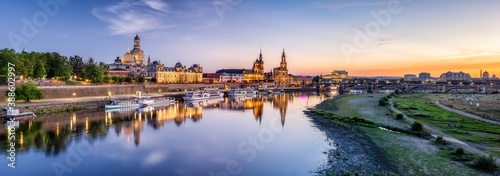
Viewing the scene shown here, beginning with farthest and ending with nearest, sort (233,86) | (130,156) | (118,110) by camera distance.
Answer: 1. (233,86)
2. (118,110)
3. (130,156)

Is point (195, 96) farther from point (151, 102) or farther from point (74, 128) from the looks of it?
point (74, 128)

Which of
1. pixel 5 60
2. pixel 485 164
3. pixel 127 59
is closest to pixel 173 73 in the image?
pixel 127 59

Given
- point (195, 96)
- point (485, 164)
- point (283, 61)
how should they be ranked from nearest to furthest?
point (485, 164)
point (195, 96)
point (283, 61)

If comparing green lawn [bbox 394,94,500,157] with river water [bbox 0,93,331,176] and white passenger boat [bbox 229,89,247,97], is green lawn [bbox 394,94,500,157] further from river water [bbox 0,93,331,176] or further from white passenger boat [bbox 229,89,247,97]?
white passenger boat [bbox 229,89,247,97]

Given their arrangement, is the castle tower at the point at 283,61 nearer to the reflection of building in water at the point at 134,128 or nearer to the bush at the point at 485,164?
the reflection of building in water at the point at 134,128

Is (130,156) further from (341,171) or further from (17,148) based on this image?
(341,171)

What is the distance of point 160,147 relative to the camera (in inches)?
989

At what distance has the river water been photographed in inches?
757

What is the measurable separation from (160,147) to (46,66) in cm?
4831

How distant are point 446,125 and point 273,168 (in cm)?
2111

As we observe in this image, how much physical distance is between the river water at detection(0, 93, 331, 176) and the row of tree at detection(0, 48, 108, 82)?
66.9 feet

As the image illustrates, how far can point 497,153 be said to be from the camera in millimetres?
19625

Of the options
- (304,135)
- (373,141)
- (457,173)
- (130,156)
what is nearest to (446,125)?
(373,141)

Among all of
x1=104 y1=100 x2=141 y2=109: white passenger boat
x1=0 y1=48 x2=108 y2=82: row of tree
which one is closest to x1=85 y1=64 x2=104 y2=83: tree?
x1=0 y1=48 x2=108 y2=82: row of tree
